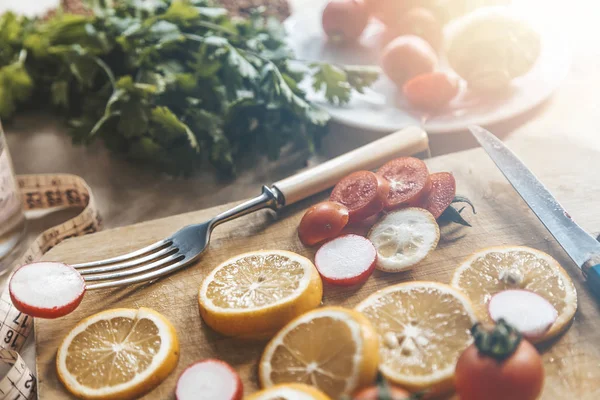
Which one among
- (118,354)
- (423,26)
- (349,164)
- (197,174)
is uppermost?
(423,26)

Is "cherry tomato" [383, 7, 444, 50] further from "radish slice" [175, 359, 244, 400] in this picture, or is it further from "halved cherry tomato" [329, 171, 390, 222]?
"radish slice" [175, 359, 244, 400]

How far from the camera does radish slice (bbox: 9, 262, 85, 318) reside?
1.97 m

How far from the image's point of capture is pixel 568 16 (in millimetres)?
4102

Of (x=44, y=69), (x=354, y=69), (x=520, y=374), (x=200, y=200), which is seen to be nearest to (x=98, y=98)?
(x=44, y=69)

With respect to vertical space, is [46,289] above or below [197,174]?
above

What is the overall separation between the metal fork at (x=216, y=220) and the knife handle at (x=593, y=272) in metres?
0.92

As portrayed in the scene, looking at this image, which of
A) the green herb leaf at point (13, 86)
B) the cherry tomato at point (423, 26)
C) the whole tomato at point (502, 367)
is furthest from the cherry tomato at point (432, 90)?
the green herb leaf at point (13, 86)

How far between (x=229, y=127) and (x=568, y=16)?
8.70 ft

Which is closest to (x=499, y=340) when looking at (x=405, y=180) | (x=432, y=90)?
(x=405, y=180)

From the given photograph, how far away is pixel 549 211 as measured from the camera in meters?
2.20

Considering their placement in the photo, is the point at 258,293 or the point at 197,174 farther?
the point at 197,174

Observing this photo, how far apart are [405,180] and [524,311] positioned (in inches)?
30.6

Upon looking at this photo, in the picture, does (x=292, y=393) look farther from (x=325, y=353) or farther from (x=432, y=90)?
(x=432, y=90)

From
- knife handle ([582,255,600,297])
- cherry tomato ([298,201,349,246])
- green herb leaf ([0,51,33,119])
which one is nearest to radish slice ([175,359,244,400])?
cherry tomato ([298,201,349,246])
